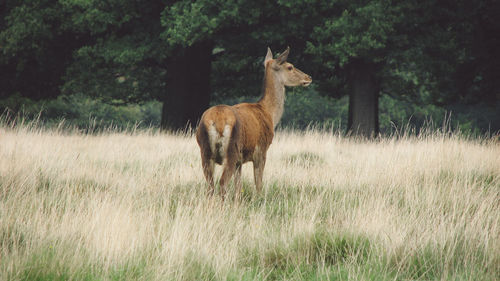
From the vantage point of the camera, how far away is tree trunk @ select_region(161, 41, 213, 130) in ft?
51.1

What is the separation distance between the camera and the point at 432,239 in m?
4.03

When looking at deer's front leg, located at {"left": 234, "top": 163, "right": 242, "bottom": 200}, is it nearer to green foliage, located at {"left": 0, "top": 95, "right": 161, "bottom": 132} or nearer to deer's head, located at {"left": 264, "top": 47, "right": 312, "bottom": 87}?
deer's head, located at {"left": 264, "top": 47, "right": 312, "bottom": 87}

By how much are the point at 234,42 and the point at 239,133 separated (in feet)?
31.9

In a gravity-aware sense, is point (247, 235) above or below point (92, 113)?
above

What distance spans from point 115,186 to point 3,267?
9.57ft

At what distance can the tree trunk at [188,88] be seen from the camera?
51.1 ft

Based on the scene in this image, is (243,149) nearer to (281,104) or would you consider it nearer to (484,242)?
(281,104)

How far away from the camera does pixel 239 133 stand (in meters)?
5.67

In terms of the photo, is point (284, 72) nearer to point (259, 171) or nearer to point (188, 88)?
point (259, 171)

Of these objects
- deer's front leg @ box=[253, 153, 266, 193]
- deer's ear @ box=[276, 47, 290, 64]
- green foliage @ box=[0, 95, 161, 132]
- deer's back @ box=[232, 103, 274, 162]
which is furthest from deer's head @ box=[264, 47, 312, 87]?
green foliage @ box=[0, 95, 161, 132]

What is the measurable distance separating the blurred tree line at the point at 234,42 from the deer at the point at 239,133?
6.04 metres

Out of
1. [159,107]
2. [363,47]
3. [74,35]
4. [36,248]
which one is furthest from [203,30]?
[159,107]

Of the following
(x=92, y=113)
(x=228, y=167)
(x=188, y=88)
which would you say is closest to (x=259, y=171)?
(x=228, y=167)

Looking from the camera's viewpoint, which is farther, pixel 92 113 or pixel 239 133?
pixel 92 113
